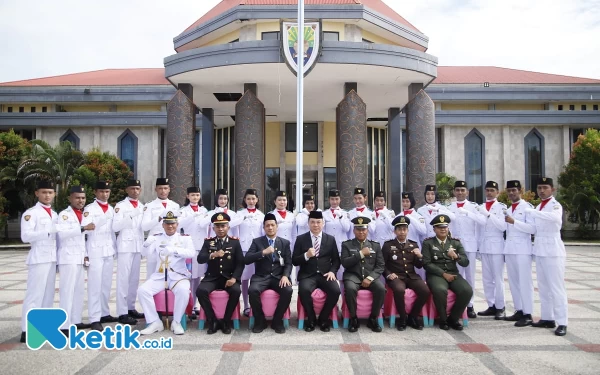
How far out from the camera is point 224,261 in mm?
6316

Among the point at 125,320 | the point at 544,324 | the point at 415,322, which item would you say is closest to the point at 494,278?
the point at 544,324

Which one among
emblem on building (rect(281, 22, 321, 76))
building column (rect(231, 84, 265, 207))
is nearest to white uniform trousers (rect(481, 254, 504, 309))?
emblem on building (rect(281, 22, 321, 76))

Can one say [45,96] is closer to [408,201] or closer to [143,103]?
[143,103]

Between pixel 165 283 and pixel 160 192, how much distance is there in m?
1.66

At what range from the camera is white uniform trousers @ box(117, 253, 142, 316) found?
6535mm

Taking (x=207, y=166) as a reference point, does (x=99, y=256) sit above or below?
below

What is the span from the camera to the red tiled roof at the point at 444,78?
27.6 m

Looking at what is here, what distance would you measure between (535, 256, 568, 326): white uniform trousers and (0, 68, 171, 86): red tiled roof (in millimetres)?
25407

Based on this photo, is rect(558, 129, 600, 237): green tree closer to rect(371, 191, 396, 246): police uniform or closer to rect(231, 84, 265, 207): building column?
rect(231, 84, 265, 207): building column

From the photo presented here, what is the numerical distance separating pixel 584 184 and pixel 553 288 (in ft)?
61.0

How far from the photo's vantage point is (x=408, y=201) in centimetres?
822

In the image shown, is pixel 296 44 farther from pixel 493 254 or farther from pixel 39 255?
pixel 39 255

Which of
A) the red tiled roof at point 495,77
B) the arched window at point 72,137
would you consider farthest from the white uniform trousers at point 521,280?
the arched window at point 72,137

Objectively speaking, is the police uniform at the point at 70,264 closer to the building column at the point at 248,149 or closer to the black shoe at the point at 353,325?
the black shoe at the point at 353,325
